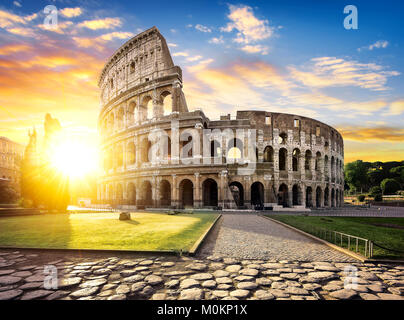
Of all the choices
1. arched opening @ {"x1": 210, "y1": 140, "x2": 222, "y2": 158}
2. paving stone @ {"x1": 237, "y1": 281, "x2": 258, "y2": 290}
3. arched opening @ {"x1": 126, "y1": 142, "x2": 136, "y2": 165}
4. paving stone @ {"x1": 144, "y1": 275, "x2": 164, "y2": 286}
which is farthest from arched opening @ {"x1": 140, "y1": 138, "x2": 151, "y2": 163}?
paving stone @ {"x1": 237, "y1": 281, "x2": 258, "y2": 290}

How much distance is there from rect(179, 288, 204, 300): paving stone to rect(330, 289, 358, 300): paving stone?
6.89 ft

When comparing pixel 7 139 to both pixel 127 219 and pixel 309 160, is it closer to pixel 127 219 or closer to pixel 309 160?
pixel 127 219

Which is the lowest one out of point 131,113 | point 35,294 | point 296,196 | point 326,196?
point 326,196

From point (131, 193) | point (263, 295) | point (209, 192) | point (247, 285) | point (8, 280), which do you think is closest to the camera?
point (263, 295)

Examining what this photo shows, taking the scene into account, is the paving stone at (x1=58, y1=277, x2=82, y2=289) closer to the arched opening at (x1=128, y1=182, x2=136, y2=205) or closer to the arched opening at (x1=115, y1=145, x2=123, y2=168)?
the arched opening at (x1=128, y1=182, x2=136, y2=205)

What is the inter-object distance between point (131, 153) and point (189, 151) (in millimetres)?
9012

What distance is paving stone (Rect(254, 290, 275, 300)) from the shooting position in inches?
133

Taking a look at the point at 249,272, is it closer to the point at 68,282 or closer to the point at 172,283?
the point at 172,283

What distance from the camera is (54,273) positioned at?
14.3ft

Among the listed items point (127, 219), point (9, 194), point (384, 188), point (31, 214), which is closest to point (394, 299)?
point (127, 219)

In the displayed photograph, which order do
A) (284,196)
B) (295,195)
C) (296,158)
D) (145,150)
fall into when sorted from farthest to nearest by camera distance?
(296,158) < (295,195) < (284,196) < (145,150)

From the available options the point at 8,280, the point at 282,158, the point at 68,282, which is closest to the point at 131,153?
the point at 282,158

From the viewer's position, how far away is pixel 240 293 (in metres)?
3.50
